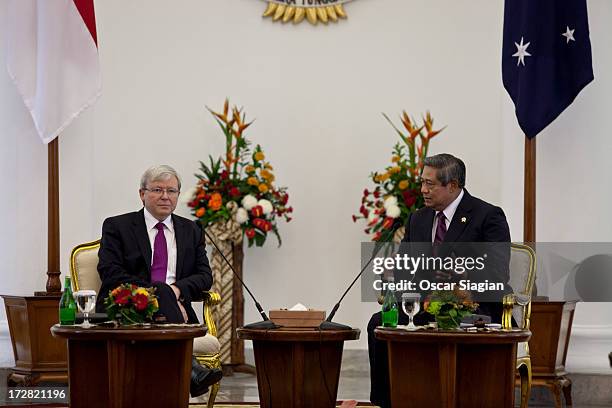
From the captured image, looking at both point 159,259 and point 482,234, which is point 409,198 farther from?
point 159,259

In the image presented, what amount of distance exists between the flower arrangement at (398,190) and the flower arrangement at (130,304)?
2.61 m

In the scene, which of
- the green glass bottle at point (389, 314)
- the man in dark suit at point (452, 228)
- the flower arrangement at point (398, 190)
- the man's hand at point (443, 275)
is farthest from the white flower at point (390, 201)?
the green glass bottle at point (389, 314)

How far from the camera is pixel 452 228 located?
549 cm

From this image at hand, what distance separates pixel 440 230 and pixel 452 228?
91 mm

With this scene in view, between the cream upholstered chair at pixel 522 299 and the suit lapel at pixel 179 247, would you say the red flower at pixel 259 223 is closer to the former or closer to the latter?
the suit lapel at pixel 179 247

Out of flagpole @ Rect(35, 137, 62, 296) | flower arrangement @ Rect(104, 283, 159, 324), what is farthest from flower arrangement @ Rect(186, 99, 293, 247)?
flower arrangement @ Rect(104, 283, 159, 324)

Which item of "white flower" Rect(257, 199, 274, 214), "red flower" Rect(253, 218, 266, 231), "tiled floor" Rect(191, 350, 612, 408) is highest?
"white flower" Rect(257, 199, 274, 214)

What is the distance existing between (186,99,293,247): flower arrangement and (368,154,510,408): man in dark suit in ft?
6.06

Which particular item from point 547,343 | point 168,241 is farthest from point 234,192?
point 547,343

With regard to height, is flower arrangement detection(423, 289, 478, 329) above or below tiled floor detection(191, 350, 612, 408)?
above

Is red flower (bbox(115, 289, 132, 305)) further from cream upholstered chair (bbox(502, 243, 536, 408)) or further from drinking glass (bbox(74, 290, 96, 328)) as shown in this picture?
cream upholstered chair (bbox(502, 243, 536, 408))

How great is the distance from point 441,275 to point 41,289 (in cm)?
287

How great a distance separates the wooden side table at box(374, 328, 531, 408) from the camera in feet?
15.2

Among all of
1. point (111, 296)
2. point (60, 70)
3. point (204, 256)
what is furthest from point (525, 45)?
point (111, 296)
